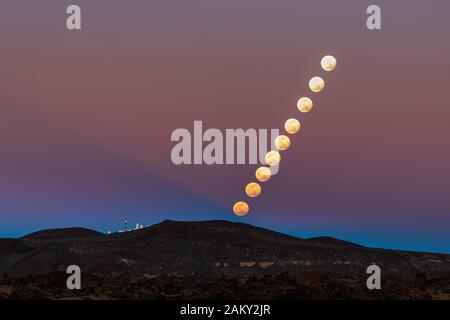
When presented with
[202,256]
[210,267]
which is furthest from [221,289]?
[202,256]

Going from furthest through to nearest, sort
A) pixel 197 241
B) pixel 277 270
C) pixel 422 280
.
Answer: pixel 197 241 < pixel 277 270 < pixel 422 280

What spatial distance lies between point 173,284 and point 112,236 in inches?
1137

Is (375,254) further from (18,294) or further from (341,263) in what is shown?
(18,294)

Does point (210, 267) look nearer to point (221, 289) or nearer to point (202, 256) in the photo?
point (202, 256)

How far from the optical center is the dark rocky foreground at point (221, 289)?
32.7m

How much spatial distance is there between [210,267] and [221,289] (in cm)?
1407

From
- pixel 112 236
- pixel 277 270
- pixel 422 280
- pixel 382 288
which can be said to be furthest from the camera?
pixel 112 236

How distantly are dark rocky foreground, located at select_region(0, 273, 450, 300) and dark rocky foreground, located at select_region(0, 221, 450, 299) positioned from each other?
5 centimetres

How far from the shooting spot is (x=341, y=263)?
51156 mm

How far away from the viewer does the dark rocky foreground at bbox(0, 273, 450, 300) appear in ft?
107

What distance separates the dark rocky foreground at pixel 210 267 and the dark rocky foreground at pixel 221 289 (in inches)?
2.0

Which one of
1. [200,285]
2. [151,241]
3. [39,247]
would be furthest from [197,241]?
[200,285]

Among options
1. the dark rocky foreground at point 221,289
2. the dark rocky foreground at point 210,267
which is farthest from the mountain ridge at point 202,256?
the dark rocky foreground at point 221,289

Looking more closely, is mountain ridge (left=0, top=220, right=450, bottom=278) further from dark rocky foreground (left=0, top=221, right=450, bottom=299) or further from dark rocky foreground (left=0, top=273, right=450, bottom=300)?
dark rocky foreground (left=0, top=273, right=450, bottom=300)
